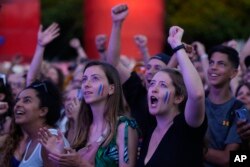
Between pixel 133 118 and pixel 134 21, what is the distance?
37.8ft

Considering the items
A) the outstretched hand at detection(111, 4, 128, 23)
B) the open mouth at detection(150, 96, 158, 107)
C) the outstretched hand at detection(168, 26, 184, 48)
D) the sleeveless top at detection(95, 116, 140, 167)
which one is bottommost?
the sleeveless top at detection(95, 116, 140, 167)

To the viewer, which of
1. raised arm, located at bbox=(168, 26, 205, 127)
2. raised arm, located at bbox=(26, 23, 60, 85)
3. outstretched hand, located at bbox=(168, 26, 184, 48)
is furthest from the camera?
raised arm, located at bbox=(26, 23, 60, 85)

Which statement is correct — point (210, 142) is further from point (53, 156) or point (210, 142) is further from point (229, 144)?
point (53, 156)

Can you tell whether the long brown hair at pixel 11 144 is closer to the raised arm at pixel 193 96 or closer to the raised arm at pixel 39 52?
the raised arm at pixel 39 52

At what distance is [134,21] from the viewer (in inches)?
666

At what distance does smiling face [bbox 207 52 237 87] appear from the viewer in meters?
5.80

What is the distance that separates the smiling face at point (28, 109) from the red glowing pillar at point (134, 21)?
10.7 m

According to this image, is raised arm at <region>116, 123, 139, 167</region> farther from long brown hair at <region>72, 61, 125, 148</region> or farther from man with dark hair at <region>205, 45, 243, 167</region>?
man with dark hair at <region>205, 45, 243, 167</region>

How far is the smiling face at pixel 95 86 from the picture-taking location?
17.3ft

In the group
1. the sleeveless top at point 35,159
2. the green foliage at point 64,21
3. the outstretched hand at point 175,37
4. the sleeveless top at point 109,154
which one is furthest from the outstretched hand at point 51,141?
the green foliage at point 64,21

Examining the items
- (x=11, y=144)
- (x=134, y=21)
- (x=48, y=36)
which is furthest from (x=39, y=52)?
(x=134, y=21)

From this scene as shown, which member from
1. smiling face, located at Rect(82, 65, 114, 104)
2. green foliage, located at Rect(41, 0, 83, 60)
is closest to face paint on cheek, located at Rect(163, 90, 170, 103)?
smiling face, located at Rect(82, 65, 114, 104)

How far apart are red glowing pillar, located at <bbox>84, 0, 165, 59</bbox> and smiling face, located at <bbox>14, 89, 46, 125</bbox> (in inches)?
420

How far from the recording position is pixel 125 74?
6516mm
